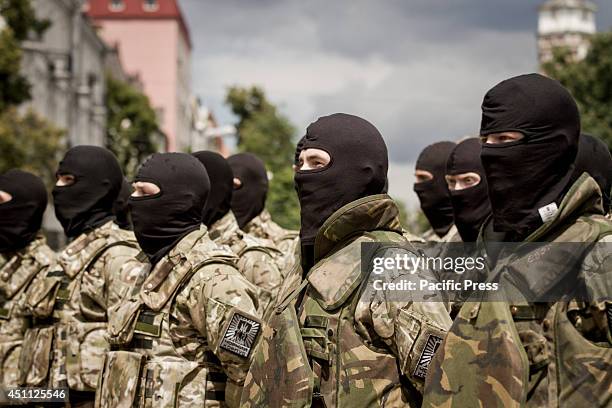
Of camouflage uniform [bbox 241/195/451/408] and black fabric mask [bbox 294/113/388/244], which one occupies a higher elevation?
black fabric mask [bbox 294/113/388/244]

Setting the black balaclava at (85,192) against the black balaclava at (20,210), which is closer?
the black balaclava at (85,192)

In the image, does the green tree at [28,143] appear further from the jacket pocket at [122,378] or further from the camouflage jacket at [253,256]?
the jacket pocket at [122,378]

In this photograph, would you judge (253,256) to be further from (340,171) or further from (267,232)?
(340,171)

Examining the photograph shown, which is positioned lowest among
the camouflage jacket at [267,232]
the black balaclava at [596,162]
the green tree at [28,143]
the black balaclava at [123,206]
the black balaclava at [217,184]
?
the green tree at [28,143]

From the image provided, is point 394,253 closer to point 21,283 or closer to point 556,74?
point 21,283

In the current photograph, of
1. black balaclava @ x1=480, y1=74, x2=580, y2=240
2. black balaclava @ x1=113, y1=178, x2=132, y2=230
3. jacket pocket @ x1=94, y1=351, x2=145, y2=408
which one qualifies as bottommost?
jacket pocket @ x1=94, y1=351, x2=145, y2=408

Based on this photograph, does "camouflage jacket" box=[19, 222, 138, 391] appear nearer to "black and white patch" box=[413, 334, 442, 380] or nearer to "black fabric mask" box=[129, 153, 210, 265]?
"black fabric mask" box=[129, 153, 210, 265]

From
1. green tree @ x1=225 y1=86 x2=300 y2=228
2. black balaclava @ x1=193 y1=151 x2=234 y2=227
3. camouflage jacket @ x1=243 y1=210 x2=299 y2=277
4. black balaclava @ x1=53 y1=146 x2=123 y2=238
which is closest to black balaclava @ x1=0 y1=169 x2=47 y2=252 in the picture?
black balaclava @ x1=53 y1=146 x2=123 y2=238

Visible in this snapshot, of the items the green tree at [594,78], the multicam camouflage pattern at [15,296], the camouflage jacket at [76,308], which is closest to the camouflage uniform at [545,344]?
the camouflage jacket at [76,308]

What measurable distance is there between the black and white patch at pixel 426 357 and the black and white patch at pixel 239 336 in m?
1.30

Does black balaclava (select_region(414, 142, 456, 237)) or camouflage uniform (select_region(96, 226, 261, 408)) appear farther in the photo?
black balaclava (select_region(414, 142, 456, 237))

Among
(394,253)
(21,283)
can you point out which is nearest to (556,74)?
(21,283)

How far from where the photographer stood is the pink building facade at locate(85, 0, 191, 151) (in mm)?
92875

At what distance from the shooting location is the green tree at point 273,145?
17.0m
